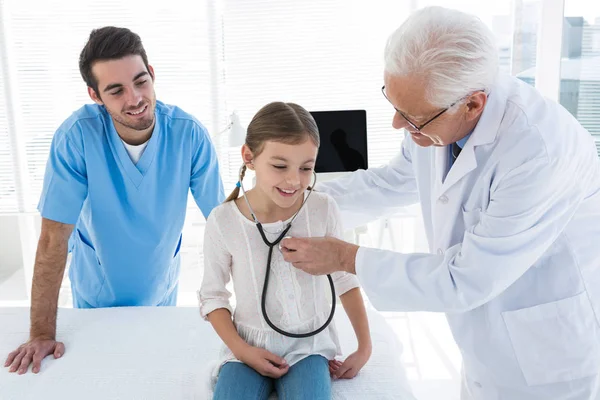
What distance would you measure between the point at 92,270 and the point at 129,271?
138mm

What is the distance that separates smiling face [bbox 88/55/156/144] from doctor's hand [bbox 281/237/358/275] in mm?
693

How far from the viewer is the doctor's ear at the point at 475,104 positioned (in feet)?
3.79

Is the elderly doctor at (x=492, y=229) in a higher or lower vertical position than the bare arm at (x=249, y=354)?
higher

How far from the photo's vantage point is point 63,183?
5.67 feet

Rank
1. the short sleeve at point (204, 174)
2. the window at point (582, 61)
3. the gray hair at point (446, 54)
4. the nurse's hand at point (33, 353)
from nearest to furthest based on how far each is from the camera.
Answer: the gray hair at point (446, 54), the nurse's hand at point (33, 353), the short sleeve at point (204, 174), the window at point (582, 61)

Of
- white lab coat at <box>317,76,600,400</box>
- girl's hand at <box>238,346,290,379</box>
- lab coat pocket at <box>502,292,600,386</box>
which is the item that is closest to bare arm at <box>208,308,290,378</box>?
girl's hand at <box>238,346,290,379</box>

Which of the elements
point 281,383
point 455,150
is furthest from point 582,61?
point 281,383

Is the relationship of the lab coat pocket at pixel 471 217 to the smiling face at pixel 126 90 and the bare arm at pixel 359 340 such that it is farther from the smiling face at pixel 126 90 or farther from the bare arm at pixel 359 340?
the smiling face at pixel 126 90

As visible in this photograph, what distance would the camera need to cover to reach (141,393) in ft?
4.73

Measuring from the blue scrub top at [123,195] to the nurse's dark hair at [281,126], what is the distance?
56 cm

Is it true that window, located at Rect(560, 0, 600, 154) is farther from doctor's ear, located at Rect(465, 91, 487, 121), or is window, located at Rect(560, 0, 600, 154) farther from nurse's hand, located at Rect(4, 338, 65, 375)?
nurse's hand, located at Rect(4, 338, 65, 375)

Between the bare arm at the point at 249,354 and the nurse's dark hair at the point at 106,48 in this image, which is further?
the nurse's dark hair at the point at 106,48

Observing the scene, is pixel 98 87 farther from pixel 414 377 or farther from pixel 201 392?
pixel 414 377

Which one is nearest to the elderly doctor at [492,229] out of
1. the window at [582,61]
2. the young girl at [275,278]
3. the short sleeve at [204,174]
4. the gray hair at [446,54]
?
the gray hair at [446,54]
